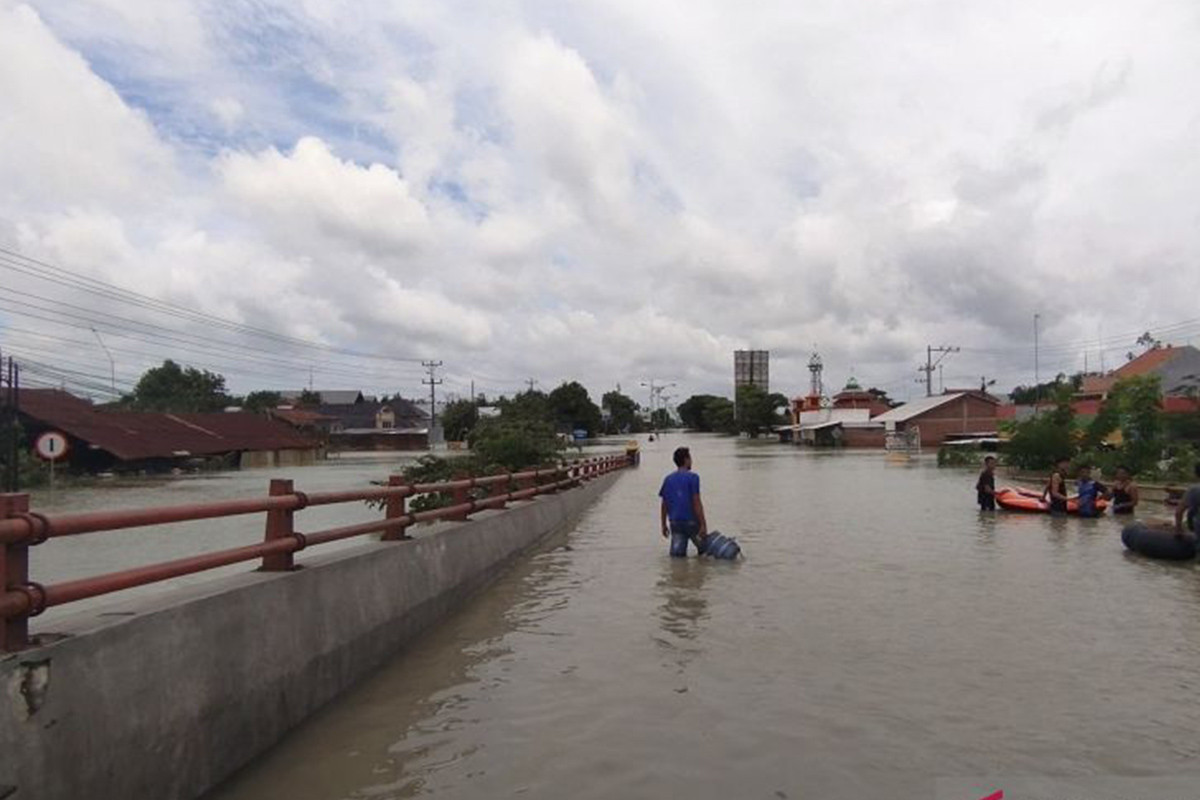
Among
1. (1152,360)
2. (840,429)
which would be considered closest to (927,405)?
(840,429)

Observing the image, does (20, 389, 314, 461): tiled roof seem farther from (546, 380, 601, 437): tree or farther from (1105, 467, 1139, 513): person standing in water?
(546, 380, 601, 437): tree

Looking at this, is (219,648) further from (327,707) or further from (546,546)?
(546,546)

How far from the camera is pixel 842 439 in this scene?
98.6 m

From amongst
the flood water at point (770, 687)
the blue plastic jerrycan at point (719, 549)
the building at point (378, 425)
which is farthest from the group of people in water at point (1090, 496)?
the building at point (378, 425)

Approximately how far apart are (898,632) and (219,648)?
6.14m

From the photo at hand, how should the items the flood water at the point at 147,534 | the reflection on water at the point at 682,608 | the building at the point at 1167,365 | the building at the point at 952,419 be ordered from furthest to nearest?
the building at the point at 952,419
the building at the point at 1167,365
the flood water at the point at 147,534
the reflection on water at the point at 682,608

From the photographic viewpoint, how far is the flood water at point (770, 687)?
5.30m

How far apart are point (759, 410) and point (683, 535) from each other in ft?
468

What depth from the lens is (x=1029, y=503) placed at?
21594 mm

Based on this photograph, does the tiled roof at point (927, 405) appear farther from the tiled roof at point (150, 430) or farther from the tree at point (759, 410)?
the tree at point (759, 410)

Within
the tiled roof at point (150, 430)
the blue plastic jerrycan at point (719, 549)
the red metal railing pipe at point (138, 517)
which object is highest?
the tiled roof at point (150, 430)

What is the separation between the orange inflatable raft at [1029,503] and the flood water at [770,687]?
7.23m

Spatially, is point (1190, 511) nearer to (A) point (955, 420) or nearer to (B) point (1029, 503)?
(B) point (1029, 503)

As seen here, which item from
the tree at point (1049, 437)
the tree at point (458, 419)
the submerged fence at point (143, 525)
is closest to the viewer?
the submerged fence at point (143, 525)
